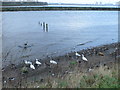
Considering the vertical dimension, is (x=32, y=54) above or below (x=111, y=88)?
below

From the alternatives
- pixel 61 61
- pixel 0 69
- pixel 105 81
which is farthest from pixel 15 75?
pixel 105 81

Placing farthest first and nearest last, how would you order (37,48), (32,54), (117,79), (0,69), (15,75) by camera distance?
(37,48) → (32,54) → (0,69) → (15,75) → (117,79)

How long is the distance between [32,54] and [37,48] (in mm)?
2486

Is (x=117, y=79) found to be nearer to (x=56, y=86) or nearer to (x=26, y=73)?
(x=56, y=86)

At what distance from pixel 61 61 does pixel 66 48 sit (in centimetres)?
521

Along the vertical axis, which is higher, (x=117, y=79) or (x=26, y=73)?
(x=117, y=79)

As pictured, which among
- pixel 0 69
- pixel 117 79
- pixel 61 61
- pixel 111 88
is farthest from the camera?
pixel 61 61

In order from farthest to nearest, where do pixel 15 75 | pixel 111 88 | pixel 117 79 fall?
pixel 15 75 < pixel 117 79 < pixel 111 88

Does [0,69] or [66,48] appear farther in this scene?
[66,48]

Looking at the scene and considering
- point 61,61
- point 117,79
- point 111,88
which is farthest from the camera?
point 61,61

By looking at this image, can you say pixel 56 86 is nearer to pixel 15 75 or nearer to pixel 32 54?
pixel 15 75

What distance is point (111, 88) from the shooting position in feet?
17.2

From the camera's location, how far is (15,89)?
5.66 m

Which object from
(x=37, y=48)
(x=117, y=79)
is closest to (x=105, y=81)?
(x=117, y=79)
